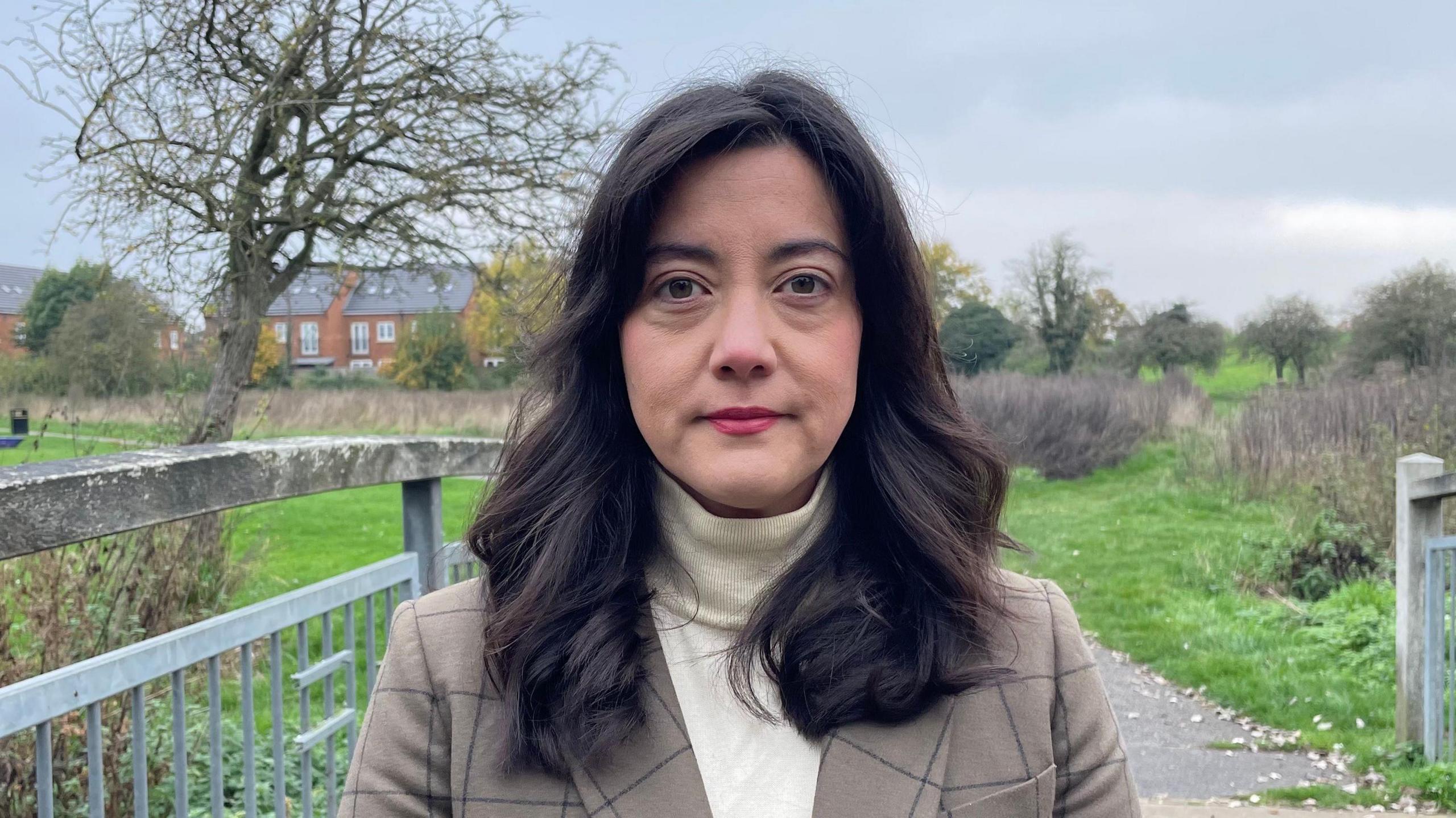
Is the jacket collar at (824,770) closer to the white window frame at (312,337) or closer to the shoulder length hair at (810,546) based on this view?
the shoulder length hair at (810,546)

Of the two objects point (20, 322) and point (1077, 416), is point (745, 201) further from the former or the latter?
point (1077, 416)

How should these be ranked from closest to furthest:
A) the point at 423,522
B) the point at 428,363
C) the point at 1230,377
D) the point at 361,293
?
the point at 423,522, the point at 361,293, the point at 428,363, the point at 1230,377

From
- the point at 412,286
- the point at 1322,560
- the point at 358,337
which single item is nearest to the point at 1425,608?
the point at 1322,560

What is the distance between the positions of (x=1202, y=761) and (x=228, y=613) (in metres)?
4.98

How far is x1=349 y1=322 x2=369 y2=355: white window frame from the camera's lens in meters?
38.1

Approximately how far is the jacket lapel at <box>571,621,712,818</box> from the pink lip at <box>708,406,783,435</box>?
1.23ft

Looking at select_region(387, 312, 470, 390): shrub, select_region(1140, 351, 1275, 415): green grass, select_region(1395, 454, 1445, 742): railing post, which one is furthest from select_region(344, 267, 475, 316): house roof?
select_region(1140, 351, 1275, 415): green grass

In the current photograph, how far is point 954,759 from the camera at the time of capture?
1427mm

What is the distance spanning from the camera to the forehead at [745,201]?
4.58 ft

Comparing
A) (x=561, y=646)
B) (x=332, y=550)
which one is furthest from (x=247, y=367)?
(x=561, y=646)

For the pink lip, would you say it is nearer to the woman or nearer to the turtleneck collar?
the woman

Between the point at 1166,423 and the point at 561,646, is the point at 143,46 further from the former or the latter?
the point at 1166,423

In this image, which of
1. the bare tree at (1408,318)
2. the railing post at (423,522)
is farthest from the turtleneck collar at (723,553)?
the bare tree at (1408,318)

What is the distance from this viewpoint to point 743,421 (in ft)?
4.46
